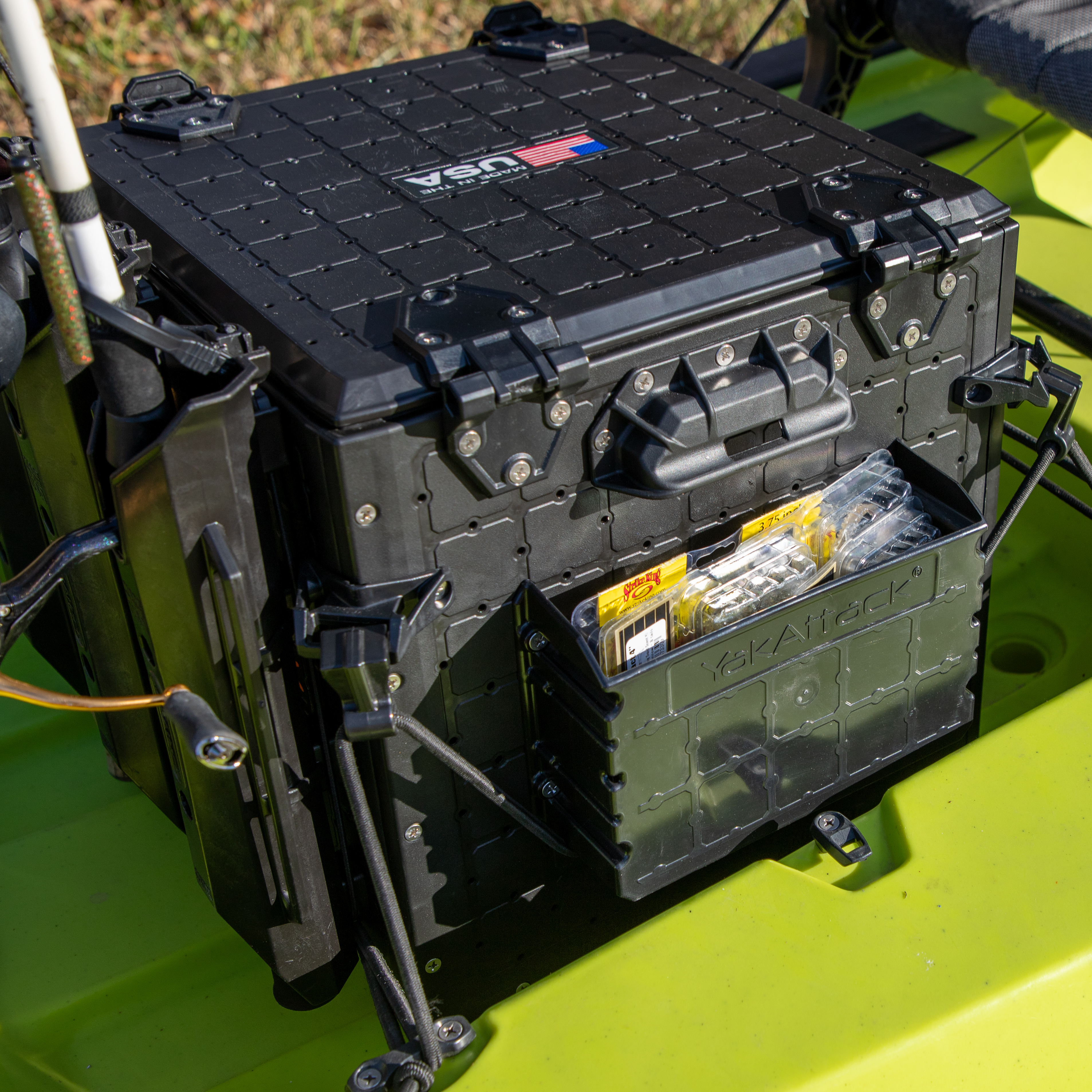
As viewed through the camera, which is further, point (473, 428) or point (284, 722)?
point (284, 722)

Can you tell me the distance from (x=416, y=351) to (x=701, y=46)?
5.23 metres

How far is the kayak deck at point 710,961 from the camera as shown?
44.1 inches

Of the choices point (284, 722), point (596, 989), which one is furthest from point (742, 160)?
point (596, 989)

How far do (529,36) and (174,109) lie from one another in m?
0.50

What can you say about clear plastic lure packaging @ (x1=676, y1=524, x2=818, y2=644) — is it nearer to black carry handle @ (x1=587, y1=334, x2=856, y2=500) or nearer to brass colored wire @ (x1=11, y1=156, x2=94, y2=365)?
black carry handle @ (x1=587, y1=334, x2=856, y2=500)

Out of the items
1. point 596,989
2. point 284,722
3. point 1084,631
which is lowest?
point 1084,631

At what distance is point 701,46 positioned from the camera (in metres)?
5.78

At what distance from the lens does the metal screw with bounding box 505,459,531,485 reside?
112cm

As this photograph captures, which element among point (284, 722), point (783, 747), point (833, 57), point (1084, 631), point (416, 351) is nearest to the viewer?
point (416, 351)

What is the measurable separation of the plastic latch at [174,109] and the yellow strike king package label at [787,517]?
Result: 0.78 m

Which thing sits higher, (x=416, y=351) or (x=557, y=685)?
(x=416, y=351)

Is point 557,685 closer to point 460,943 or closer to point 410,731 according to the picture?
point 410,731

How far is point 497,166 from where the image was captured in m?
1.40

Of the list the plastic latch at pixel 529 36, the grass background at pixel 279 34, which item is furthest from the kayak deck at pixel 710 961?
the grass background at pixel 279 34
